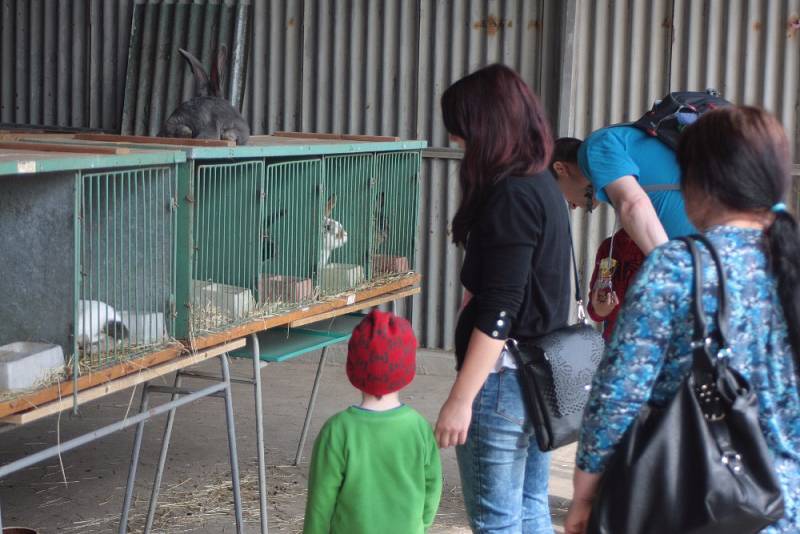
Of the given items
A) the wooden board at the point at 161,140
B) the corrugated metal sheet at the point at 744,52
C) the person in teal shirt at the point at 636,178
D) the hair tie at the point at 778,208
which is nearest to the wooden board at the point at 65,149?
the wooden board at the point at 161,140

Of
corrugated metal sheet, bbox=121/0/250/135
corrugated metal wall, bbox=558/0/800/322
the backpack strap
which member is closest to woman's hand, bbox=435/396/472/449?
the backpack strap

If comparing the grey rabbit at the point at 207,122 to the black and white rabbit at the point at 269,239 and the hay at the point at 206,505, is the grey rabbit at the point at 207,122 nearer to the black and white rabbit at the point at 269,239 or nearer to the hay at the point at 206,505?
the black and white rabbit at the point at 269,239

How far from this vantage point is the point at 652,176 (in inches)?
130

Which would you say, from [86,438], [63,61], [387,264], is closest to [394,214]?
[387,264]

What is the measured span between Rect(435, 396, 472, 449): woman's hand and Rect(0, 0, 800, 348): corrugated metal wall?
12.2 feet

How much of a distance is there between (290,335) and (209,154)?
40.0 inches

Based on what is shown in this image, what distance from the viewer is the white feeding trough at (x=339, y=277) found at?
12.9 feet

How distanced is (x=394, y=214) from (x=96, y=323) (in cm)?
175

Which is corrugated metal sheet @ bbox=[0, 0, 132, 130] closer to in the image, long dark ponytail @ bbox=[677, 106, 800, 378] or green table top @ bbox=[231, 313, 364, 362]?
green table top @ bbox=[231, 313, 364, 362]

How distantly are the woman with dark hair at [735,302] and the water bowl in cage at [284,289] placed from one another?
1847 millimetres

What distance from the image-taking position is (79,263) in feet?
8.83

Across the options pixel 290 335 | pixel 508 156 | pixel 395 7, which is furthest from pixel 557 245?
pixel 395 7

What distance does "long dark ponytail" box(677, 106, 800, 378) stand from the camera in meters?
1.82

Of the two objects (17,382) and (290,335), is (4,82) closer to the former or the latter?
(290,335)
